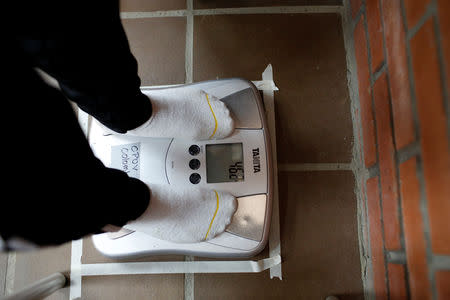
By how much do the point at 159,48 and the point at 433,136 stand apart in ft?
2.51

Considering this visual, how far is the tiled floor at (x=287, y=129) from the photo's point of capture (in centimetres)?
82

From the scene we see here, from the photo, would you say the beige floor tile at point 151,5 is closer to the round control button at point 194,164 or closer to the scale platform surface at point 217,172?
the scale platform surface at point 217,172

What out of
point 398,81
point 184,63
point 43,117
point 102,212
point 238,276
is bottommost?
point 238,276

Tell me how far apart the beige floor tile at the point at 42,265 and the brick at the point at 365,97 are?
2.77ft

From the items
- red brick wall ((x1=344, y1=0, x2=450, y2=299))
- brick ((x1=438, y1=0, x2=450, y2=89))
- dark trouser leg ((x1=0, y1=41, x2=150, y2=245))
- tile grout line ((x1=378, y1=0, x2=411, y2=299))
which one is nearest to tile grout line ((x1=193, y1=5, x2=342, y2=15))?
red brick wall ((x1=344, y1=0, x2=450, y2=299))

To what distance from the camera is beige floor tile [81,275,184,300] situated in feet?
2.72

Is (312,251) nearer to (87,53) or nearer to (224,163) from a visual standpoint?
(224,163)

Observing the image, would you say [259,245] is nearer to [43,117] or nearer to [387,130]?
[387,130]

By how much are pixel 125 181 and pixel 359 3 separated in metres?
0.75

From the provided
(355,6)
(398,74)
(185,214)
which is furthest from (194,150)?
(355,6)

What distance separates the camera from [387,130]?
0.66 m

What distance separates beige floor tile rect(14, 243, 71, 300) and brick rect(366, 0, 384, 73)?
0.93 metres

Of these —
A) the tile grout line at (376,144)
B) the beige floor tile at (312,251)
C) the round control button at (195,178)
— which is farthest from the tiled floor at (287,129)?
the round control button at (195,178)

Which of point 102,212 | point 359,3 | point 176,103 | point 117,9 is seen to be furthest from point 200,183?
point 359,3
